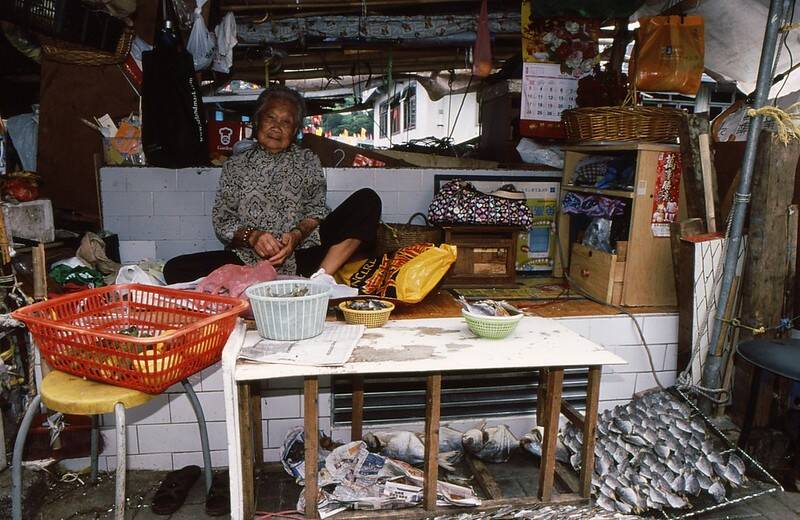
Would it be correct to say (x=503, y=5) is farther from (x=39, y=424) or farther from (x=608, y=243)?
(x=39, y=424)

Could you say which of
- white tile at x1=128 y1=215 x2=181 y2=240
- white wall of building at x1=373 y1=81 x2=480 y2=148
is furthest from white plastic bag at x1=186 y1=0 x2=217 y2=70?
white wall of building at x1=373 y1=81 x2=480 y2=148

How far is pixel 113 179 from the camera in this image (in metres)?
3.75

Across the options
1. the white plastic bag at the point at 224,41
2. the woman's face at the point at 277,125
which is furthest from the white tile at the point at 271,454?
the white plastic bag at the point at 224,41

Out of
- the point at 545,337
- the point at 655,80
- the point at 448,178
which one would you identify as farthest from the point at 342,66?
the point at 545,337

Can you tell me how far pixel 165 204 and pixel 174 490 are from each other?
2.06 metres

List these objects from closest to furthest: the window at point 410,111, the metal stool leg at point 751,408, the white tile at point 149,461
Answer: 1. the metal stool leg at point 751,408
2. the white tile at point 149,461
3. the window at point 410,111

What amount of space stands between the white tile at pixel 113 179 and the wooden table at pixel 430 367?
88.7 inches

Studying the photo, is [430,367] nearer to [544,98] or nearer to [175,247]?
[175,247]

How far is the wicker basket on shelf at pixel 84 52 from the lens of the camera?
3973 millimetres

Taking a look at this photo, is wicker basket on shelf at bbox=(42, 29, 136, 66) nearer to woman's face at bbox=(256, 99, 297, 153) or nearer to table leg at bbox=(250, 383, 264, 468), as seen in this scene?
woman's face at bbox=(256, 99, 297, 153)

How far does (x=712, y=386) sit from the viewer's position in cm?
305

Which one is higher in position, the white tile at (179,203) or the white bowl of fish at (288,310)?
the white tile at (179,203)

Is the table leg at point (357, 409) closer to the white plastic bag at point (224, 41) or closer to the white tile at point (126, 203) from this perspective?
the white tile at point (126, 203)

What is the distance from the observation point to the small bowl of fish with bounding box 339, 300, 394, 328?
2.16 meters
